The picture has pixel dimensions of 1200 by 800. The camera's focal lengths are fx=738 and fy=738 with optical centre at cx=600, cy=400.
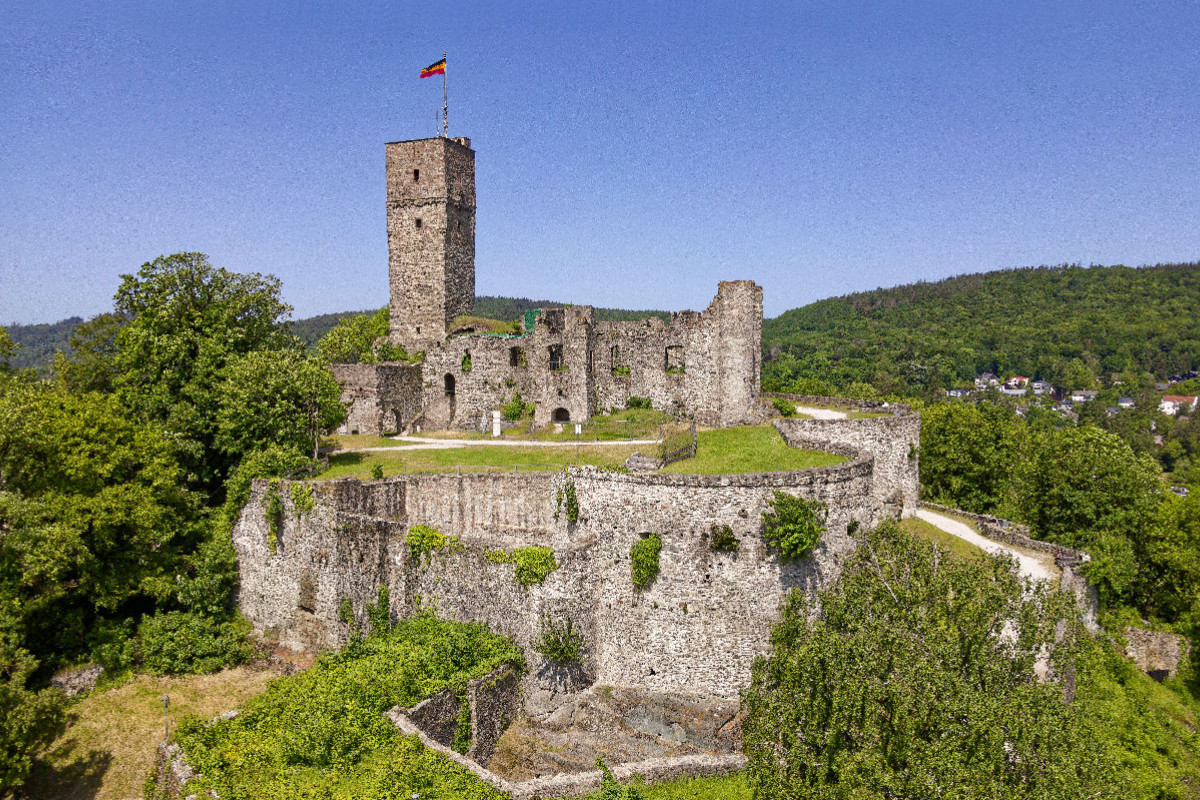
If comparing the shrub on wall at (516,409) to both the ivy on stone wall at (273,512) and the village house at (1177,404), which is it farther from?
the village house at (1177,404)

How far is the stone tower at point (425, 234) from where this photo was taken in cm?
4616

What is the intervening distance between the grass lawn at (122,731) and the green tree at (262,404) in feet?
29.6

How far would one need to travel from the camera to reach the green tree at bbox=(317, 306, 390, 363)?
56041mm

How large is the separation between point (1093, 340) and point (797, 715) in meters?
171

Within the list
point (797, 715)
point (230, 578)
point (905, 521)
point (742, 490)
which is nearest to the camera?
point (797, 715)

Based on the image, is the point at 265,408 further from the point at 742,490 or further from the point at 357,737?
the point at 742,490

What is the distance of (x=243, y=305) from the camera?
3531 centimetres

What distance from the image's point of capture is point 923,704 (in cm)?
1298

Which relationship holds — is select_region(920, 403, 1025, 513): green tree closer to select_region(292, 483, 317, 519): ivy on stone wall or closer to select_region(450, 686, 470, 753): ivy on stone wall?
select_region(450, 686, 470, 753): ivy on stone wall

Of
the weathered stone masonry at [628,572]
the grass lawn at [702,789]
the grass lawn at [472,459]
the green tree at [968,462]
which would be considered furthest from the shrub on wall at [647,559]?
the green tree at [968,462]

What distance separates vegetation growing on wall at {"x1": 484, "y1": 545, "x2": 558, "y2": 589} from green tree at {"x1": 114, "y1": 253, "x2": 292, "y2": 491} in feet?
52.1

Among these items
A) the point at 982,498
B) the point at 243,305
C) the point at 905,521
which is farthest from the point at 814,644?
the point at 982,498

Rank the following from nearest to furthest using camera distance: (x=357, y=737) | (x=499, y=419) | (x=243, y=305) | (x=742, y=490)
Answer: (x=357, y=737), (x=742, y=490), (x=243, y=305), (x=499, y=419)

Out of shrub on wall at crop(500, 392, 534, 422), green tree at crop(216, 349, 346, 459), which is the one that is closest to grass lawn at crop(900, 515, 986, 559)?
shrub on wall at crop(500, 392, 534, 422)
